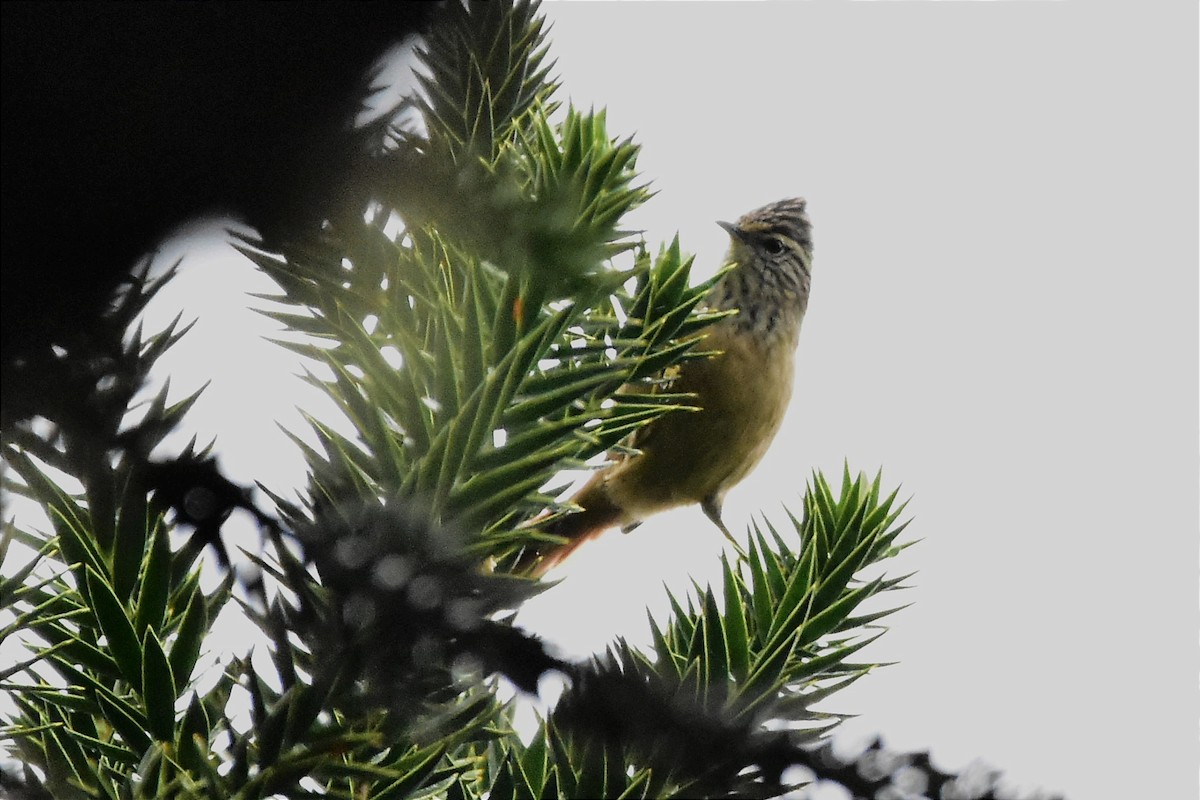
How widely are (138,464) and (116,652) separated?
487 millimetres

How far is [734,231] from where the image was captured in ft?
11.6

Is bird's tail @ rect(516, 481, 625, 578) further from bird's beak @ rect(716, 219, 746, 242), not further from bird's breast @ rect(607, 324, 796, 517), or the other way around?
bird's beak @ rect(716, 219, 746, 242)

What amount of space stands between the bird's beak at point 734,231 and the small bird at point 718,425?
0.11m

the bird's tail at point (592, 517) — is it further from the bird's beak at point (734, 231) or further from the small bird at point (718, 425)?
the bird's beak at point (734, 231)

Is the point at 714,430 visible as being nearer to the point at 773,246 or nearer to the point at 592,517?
the point at 592,517

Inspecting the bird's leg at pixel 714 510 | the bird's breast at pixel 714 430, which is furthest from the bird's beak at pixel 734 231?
the bird's leg at pixel 714 510

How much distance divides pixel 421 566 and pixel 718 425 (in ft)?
8.08

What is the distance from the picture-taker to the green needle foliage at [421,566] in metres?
0.55

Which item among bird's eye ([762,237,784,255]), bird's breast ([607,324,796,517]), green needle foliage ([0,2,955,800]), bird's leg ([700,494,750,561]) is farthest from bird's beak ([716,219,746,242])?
green needle foliage ([0,2,955,800])

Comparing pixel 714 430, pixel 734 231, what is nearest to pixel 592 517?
pixel 714 430

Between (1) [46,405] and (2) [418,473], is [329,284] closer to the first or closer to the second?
(2) [418,473]

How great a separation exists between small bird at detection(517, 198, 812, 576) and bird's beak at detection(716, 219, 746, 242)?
11cm

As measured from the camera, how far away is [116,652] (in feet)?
3.11

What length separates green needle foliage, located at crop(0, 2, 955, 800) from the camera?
0.55 m
